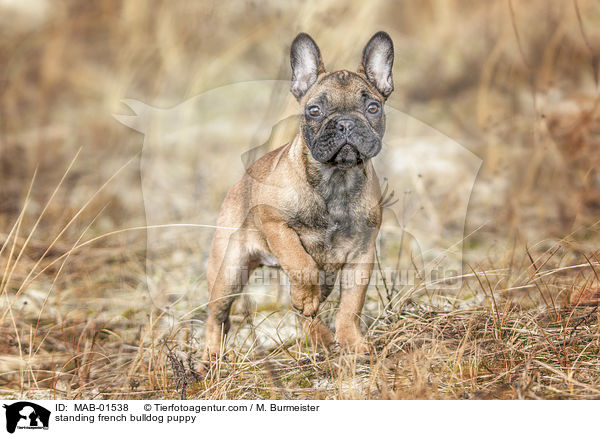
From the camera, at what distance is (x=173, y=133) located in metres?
5.79

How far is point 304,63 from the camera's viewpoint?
5047mm

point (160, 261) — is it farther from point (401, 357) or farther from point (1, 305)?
point (401, 357)

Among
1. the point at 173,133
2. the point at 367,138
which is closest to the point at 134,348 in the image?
the point at 173,133

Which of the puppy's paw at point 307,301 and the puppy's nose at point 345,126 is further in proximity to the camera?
the puppy's paw at point 307,301

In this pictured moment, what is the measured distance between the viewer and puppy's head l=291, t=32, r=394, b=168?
15.5 feet

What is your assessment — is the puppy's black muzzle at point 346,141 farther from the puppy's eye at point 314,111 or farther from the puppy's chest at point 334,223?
the puppy's chest at point 334,223
